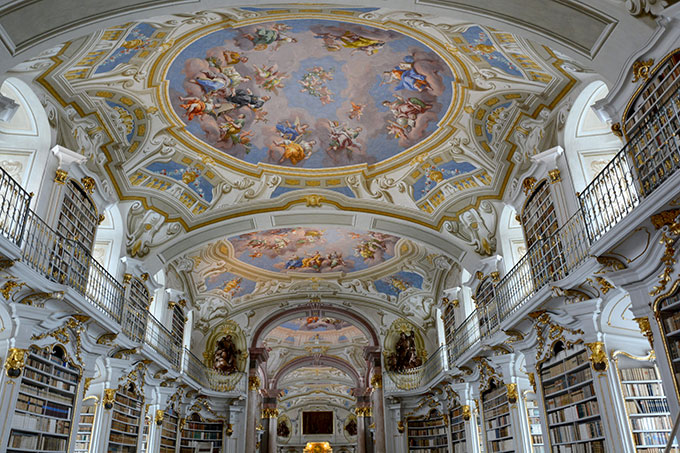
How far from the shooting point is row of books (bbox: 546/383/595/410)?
27.8 ft

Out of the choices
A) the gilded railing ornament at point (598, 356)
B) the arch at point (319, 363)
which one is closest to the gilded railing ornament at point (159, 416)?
the gilded railing ornament at point (598, 356)

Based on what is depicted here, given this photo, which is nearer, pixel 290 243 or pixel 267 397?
pixel 290 243

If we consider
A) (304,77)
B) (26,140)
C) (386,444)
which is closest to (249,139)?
(304,77)

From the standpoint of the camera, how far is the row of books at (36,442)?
803 centimetres

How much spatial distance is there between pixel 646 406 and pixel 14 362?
30.8ft

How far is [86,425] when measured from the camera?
35.9 ft

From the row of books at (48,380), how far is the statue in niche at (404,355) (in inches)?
503

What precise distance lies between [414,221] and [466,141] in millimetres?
3243

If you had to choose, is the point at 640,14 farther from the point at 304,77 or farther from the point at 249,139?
the point at 249,139

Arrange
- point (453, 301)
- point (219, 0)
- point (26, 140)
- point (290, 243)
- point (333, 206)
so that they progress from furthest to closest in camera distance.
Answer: point (290, 243)
point (453, 301)
point (333, 206)
point (26, 140)
point (219, 0)

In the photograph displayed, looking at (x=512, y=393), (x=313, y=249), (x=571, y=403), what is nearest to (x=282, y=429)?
(x=313, y=249)

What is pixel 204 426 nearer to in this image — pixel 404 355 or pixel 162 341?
pixel 162 341

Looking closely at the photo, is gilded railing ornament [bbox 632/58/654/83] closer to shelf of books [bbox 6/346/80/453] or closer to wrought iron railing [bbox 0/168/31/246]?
wrought iron railing [bbox 0/168/31/246]

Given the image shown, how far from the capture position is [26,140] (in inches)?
364
